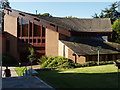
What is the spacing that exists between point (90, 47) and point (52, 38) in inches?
259

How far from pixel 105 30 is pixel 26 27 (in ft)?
50.0

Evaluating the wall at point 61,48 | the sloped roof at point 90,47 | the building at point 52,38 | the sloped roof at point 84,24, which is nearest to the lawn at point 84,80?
the sloped roof at point 90,47

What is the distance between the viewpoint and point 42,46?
97.6 feet

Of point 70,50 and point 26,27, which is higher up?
point 26,27

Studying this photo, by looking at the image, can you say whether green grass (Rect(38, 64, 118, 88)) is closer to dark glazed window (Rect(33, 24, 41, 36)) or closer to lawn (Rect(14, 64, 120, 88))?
lawn (Rect(14, 64, 120, 88))

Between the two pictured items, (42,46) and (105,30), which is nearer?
(42,46)

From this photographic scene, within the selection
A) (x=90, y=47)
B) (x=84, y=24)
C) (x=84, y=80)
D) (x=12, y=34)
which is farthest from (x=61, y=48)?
(x=84, y=80)

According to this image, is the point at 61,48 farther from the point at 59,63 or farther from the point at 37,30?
the point at 37,30

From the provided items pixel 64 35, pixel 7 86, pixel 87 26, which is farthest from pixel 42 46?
pixel 7 86

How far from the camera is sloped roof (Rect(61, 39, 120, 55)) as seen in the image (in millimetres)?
25562

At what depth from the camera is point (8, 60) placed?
28922 mm

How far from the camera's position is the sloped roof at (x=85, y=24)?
32656 mm

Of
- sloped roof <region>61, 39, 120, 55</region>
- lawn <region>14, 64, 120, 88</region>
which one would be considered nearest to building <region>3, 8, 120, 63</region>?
sloped roof <region>61, 39, 120, 55</region>

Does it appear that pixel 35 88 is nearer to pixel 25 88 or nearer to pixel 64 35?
pixel 25 88
